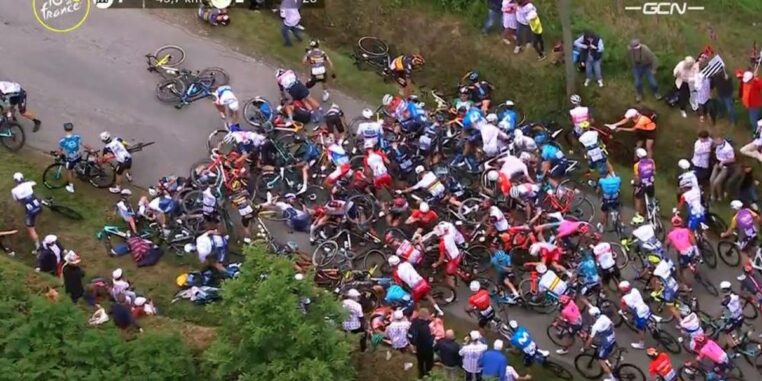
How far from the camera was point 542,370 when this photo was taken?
76.0ft

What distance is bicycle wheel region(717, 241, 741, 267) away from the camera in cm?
2484

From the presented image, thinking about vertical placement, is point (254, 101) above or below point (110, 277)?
above

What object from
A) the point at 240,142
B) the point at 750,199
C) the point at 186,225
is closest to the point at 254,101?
the point at 240,142

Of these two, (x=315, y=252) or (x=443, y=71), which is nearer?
(x=315, y=252)

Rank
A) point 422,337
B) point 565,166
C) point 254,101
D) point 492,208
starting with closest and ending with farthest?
point 422,337 → point 492,208 → point 565,166 → point 254,101

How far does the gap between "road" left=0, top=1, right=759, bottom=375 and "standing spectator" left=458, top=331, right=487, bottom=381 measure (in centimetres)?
998

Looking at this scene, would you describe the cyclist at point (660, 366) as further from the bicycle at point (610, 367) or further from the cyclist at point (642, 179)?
the cyclist at point (642, 179)

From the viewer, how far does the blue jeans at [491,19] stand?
1213 inches

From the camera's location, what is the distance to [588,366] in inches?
906

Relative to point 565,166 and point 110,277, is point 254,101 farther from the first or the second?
point 565,166

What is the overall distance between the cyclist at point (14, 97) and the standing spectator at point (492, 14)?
43.8ft

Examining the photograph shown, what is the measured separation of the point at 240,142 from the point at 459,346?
8324mm

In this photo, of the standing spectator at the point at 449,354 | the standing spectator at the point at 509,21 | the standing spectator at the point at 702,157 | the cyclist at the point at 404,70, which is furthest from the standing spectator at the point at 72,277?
the standing spectator at the point at 702,157

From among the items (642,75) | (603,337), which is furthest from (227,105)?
(603,337)
